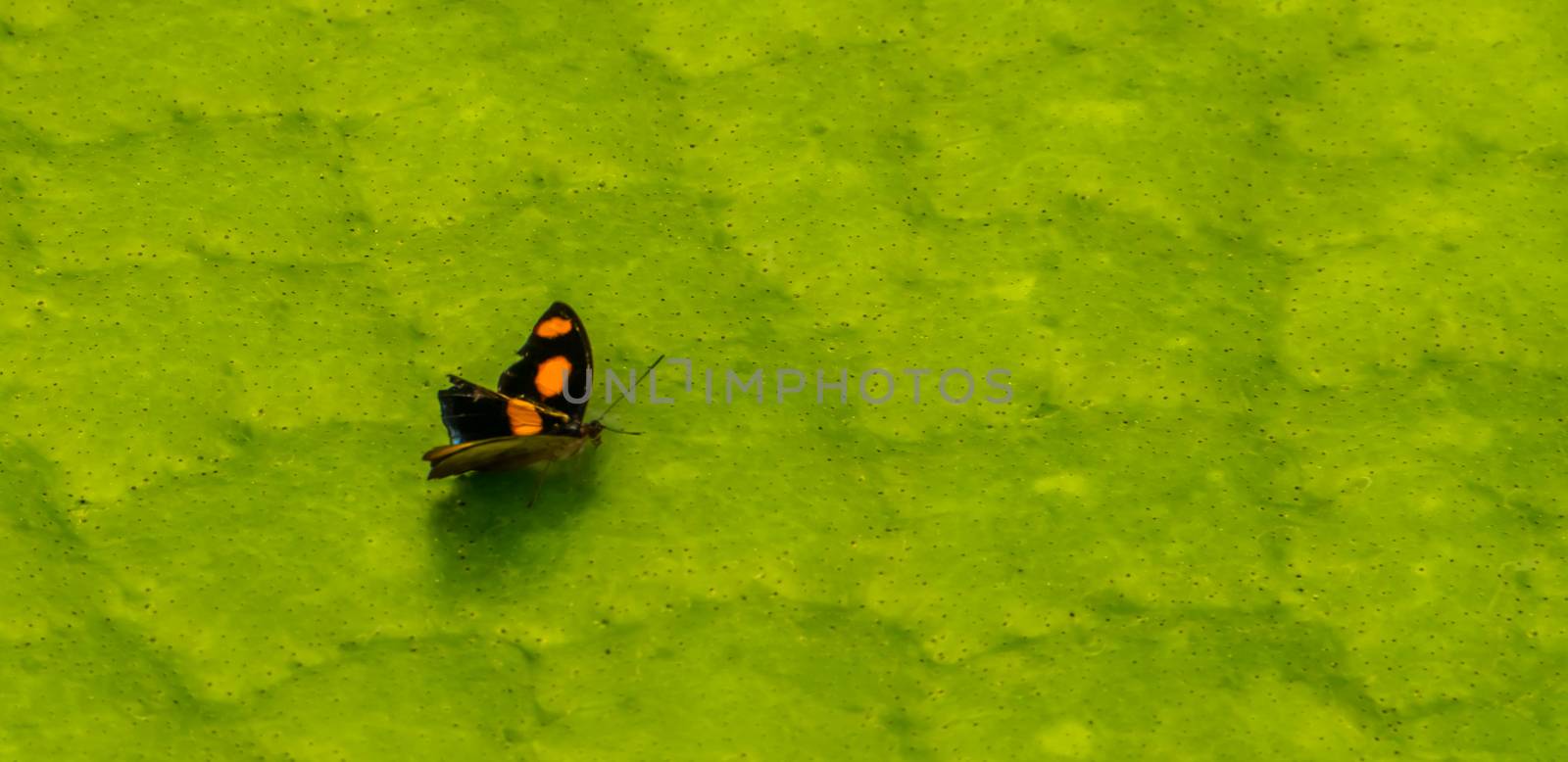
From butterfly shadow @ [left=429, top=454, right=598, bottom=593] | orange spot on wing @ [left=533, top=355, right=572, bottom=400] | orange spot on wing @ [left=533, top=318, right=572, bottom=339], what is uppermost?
orange spot on wing @ [left=533, top=318, right=572, bottom=339]

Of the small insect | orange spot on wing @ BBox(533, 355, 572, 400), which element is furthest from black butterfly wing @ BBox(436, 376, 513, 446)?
orange spot on wing @ BBox(533, 355, 572, 400)

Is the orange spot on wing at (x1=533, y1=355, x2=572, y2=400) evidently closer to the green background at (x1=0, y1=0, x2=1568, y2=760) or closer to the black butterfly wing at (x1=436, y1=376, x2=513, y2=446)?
the black butterfly wing at (x1=436, y1=376, x2=513, y2=446)

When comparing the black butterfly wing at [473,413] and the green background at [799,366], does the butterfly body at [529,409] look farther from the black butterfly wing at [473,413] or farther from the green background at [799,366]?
the green background at [799,366]

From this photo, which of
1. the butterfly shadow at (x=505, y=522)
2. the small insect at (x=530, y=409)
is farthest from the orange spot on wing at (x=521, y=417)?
the butterfly shadow at (x=505, y=522)

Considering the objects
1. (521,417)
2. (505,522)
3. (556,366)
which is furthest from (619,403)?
(505,522)

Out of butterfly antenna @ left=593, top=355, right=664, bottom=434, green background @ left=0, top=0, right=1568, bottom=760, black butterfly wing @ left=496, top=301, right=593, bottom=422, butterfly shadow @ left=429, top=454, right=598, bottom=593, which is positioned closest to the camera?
green background @ left=0, top=0, right=1568, bottom=760

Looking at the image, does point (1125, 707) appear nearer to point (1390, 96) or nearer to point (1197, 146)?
point (1197, 146)

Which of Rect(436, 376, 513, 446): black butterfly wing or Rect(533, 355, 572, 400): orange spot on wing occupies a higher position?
Rect(533, 355, 572, 400): orange spot on wing

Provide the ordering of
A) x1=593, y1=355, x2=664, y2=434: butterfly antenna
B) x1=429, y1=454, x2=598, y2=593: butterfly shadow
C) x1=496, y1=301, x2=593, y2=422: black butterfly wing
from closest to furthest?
x1=429, y1=454, x2=598, y2=593: butterfly shadow, x1=496, y1=301, x2=593, y2=422: black butterfly wing, x1=593, y1=355, x2=664, y2=434: butterfly antenna
